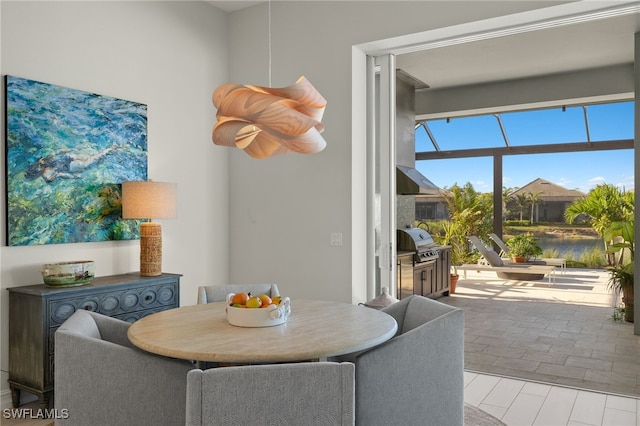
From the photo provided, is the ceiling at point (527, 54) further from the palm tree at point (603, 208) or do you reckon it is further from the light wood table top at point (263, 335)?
the light wood table top at point (263, 335)

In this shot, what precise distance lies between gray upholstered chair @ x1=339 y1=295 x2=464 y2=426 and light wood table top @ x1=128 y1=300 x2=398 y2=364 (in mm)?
91

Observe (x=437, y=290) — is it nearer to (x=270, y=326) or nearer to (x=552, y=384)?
(x=552, y=384)

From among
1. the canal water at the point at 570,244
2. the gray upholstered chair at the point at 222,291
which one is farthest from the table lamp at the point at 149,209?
the canal water at the point at 570,244

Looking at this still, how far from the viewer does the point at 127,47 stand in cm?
392

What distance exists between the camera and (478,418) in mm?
2982

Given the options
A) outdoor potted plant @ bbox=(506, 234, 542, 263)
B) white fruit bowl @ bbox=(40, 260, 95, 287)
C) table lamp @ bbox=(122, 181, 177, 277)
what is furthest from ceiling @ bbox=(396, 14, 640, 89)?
white fruit bowl @ bbox=(40, 260, 95, 287)

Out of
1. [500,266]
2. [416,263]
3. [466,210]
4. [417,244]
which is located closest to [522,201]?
[466,210]

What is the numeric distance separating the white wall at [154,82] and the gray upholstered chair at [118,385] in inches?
58.6

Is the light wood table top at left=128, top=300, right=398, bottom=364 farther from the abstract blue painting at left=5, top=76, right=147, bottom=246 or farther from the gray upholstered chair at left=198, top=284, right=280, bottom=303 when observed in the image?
the abstract blue painting at left=5, top=76, right=147, bottom=246

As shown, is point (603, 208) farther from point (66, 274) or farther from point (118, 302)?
point (66, 274)

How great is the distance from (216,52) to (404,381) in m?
3.60

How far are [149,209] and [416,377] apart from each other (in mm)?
2273

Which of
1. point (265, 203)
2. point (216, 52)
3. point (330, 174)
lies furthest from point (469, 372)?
point (216, 52)

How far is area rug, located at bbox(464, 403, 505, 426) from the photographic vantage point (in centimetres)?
291
